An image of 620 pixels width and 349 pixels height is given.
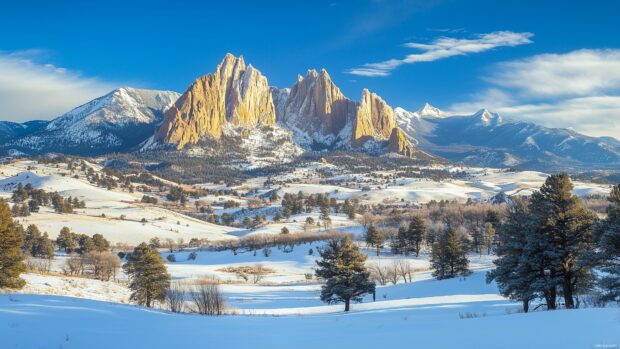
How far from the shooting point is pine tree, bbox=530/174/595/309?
68.8 ft

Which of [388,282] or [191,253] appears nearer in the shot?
[388,282]

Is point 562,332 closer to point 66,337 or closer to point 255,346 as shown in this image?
point 255,346

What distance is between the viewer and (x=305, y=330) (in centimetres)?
1439

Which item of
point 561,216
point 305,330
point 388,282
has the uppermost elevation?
point 561,216

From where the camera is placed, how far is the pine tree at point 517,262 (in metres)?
22.0

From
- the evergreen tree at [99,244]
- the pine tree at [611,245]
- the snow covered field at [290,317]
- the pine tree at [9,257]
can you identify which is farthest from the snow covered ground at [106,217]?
the pine tree at [611,245]

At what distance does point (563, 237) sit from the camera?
2136 centimetres

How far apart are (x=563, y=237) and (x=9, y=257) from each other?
33.1 meters

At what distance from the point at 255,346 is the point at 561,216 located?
1654cm

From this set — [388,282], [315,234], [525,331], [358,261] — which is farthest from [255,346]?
[315,234]

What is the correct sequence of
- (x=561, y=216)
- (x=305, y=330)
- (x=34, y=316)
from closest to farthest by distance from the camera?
1. (x=34, y=316)
2. (x=305, y=330)
3. (x=561, y=216)

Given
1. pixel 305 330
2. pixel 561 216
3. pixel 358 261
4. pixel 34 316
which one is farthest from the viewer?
pixel 358 261

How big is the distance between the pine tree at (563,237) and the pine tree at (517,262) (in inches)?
27.1

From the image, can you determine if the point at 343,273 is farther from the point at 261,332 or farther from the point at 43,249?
Result: the point at 43,249
